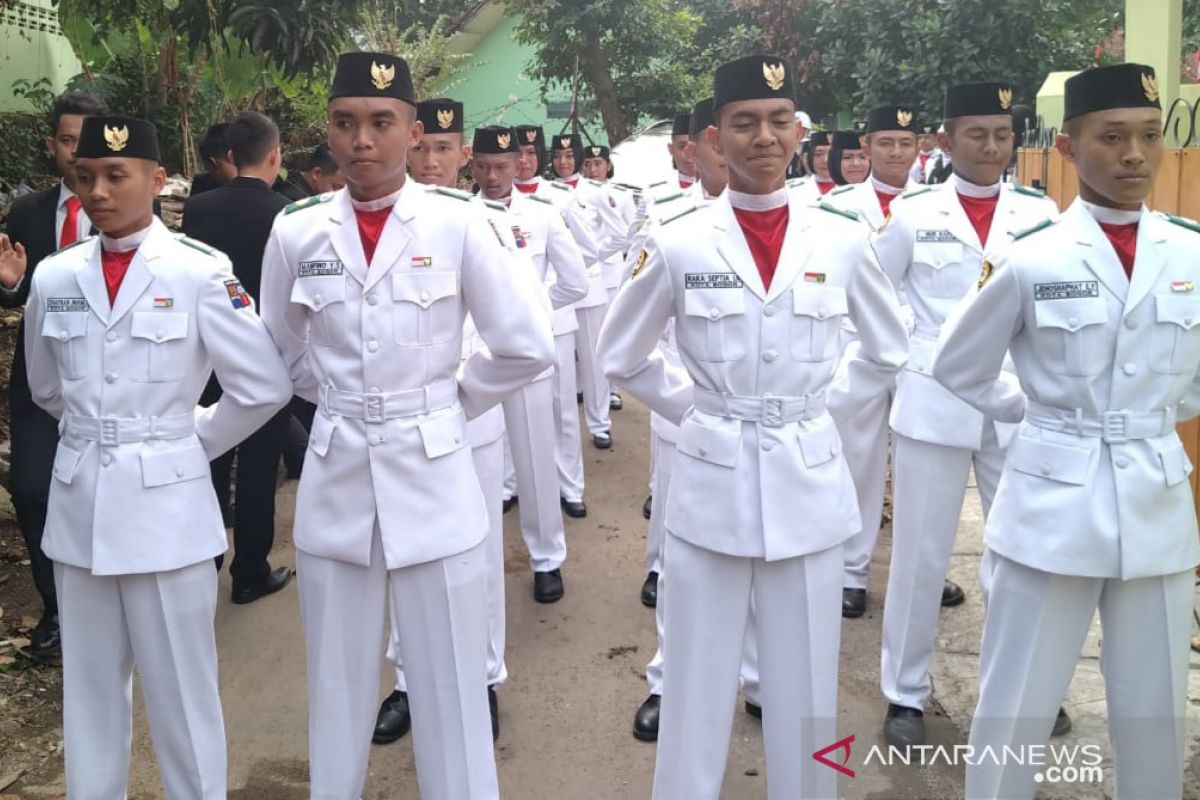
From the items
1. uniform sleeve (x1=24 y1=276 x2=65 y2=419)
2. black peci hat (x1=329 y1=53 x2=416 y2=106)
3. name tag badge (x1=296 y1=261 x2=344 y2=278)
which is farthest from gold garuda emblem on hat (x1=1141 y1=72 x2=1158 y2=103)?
uniform sleeve (x1=24 y1=276 x2=65 y2=419)

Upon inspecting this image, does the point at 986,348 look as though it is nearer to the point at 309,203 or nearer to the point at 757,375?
the point at 757,375

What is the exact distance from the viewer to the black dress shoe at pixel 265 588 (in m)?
5.24

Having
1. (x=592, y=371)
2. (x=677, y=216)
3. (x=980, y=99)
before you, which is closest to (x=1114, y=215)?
(x=677, y=216)

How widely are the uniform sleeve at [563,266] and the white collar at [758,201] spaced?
8.50ft

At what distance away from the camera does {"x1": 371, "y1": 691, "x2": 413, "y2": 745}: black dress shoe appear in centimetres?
398

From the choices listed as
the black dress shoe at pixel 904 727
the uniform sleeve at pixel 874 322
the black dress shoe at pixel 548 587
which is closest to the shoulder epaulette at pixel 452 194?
the uniform sleeve at pixel 874 322

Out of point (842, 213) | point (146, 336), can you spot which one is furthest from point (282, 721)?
A: point (842, 213)

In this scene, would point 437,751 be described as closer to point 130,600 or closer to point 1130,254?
point 130,600

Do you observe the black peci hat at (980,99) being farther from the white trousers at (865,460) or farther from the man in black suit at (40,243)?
the man in black suit at (40,243)

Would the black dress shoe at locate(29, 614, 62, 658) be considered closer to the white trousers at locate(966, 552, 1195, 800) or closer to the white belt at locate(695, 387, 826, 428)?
the white belt at locate(695, 387, 826, 428)

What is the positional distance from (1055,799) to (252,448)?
361cm

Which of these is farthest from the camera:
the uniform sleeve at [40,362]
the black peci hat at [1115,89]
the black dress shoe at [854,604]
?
the black dress shoe at [854,604]

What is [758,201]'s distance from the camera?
3.00 m

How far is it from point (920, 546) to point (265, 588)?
3038mm
